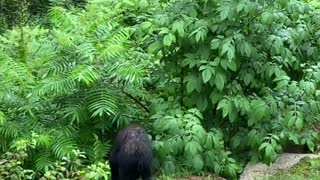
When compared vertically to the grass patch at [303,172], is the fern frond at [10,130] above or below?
above

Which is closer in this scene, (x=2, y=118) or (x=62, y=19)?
(x=2, y=118)

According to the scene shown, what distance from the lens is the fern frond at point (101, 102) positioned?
6.05m

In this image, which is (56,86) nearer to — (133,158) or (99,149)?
(99,149)

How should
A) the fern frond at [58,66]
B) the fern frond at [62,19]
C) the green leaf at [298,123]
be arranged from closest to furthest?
the green leaf at [298,123] → the fern frond at [58,66] → the fern frond at [62,19]

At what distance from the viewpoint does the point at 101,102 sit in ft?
20.1

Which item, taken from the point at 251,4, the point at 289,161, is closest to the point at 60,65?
the point at 251,4

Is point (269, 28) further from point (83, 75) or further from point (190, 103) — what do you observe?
point (83, 75)

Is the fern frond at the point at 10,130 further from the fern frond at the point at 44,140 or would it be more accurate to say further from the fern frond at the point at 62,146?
the fern frond at the point at 62,146

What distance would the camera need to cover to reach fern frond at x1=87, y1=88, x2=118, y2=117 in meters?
6.05

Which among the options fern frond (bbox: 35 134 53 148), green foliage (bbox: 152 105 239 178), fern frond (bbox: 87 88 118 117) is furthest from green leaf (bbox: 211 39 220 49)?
fern frond (bbox: 35 134 53 148)

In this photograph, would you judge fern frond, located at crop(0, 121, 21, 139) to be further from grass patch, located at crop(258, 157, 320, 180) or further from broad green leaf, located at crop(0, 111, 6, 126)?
grass patch, located at crop(258, 157, 320, 180)

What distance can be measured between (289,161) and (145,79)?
174cm

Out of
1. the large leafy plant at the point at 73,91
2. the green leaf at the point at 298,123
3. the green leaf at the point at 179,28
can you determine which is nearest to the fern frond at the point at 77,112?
the large leafy plant at the point at 73,91

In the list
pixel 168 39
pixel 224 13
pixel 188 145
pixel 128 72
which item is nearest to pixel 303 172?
pixel 188 145
